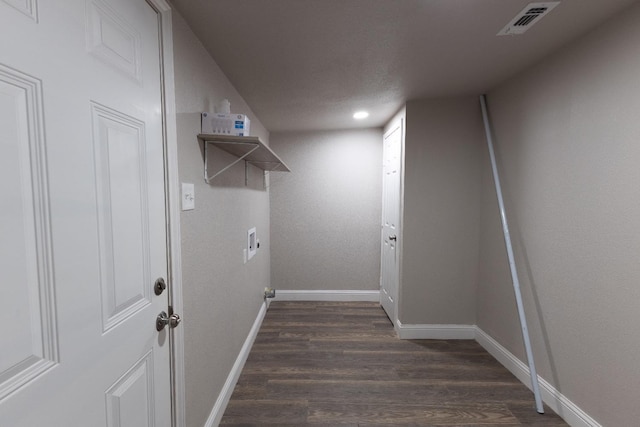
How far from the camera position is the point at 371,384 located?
6.58 ft

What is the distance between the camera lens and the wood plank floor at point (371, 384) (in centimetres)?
171

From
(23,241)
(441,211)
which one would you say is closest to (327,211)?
(441,211)

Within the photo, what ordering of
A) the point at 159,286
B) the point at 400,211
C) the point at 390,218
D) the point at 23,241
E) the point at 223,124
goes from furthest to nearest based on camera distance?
the point at 390,218 → the point at 400,211 → the point at 223,124 → the point at 159,286 → the point at 23,241

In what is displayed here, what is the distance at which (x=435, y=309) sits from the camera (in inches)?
103

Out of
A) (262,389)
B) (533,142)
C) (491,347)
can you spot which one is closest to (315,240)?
(262,389)

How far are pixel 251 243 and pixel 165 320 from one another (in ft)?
4.81

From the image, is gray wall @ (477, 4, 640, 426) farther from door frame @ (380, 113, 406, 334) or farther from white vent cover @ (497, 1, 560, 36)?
door frame @ (380, 113, 406, 334)

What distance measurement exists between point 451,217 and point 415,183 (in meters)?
0.45

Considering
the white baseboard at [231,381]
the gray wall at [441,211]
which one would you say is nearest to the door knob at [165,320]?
the white baseboard at [231,381]

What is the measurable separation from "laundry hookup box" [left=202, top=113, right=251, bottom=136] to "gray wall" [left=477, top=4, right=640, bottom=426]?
74.0 inches

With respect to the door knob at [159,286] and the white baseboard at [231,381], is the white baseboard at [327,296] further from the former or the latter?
the door knob at [159,286]

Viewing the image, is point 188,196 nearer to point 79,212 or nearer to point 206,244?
point 206,244

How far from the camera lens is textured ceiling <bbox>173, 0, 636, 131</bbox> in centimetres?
124

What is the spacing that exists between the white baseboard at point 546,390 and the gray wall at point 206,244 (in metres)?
2.08
